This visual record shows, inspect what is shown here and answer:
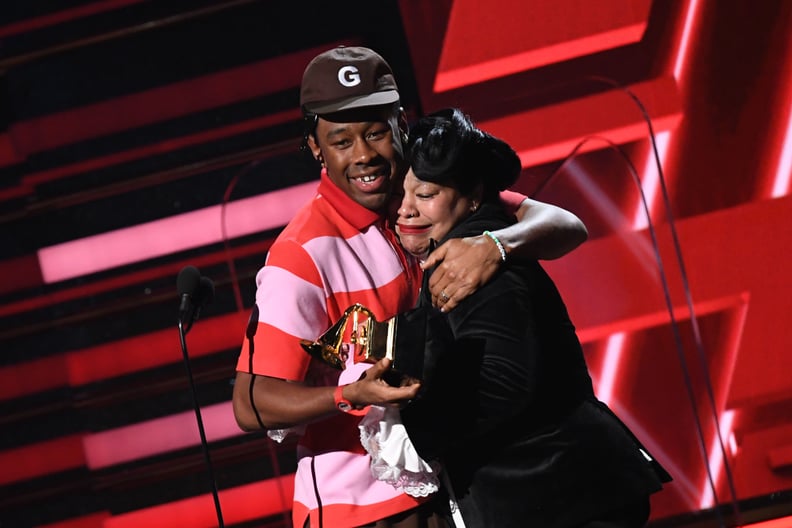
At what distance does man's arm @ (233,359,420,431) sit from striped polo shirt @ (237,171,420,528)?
0.09 ft

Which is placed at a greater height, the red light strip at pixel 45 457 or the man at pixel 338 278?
the man at pixel 338 278

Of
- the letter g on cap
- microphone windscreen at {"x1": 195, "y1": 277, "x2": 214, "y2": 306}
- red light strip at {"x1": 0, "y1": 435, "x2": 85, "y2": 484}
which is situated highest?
the letter g on cap

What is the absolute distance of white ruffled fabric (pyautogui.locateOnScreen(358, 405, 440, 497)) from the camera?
1.72 meters

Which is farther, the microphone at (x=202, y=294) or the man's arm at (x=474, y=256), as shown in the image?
the microphone at (x=202, y=294)

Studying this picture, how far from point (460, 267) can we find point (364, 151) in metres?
0.53

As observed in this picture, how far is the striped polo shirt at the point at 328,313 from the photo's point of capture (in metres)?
1.97

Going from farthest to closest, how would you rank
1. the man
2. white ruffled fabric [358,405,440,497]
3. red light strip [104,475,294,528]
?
red light strip [104,475,294,528], the man, white ruffled fabric [358,405,440,497]

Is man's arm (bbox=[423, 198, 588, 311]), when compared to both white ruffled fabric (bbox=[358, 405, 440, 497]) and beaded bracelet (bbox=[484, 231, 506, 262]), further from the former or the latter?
white ruffled fabric (bbox=[358, 405, 440, 497])

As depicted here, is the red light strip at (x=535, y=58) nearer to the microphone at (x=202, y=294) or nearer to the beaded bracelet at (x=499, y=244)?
the microphone at (x=202, y=294)

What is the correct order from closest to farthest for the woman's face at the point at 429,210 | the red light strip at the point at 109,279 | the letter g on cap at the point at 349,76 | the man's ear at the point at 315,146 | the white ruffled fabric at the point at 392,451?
the white ruffled fabric at the point at 392,451
the woman's face at the point at 429,210
the letter g on cap at the point at 349,76
the man's ear at the point at 315,146
the red light strip at the point at 109,279

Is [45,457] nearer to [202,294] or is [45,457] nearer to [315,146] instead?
[202,294]

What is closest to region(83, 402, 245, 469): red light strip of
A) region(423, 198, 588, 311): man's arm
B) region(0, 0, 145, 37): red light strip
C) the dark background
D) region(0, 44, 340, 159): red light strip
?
the dark background

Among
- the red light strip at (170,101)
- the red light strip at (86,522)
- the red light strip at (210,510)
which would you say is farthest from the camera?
the red light strip at (86,522)

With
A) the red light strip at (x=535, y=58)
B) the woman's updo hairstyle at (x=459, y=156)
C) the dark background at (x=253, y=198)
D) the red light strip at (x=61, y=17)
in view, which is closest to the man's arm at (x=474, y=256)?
the woman's updo hairstyle at (x=459, y=156)
